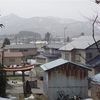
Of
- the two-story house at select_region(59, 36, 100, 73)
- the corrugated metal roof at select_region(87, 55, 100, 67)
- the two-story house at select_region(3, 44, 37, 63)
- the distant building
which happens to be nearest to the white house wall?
the corrugated metal roof at select_region(87, 55, 100, 67)

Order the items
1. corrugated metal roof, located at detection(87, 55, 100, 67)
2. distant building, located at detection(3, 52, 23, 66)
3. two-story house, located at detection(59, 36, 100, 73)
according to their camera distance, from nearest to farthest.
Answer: corrugated metal roof, located at detection(87, 55, 100, 67)
two-story house, located at detection(59, 36, 100, 73)
distant building, located at detection(3, 52, 23, 66)

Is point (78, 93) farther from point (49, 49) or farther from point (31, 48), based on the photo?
point (31, 48)

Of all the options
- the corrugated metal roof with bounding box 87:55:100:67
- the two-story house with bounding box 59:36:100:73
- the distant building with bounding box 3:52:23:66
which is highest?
the two-story house with bounding box 59:36:100:73

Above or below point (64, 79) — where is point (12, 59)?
below

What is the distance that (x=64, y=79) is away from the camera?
67.1 feet

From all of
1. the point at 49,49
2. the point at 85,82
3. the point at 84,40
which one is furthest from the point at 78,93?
the point at 49,49

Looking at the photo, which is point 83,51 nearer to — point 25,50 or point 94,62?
point 94,62

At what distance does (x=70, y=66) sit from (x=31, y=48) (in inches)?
1662

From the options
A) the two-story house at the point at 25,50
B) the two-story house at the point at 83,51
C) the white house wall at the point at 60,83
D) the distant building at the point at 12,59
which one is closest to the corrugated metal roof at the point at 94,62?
the two-story house at the point at 83,51

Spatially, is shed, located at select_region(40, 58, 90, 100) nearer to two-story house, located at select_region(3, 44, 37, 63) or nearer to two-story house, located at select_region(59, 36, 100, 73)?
two-story house, located at select_region(59, 36, 100, 73)

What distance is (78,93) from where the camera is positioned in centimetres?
2059

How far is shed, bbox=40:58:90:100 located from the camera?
20359mm

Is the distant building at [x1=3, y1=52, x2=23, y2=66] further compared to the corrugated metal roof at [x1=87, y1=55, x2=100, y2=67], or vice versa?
the distant building at [x1=3, y1=52, x2=23, y2=66]

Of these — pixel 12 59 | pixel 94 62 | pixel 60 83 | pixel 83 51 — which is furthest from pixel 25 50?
pixel 60 83
